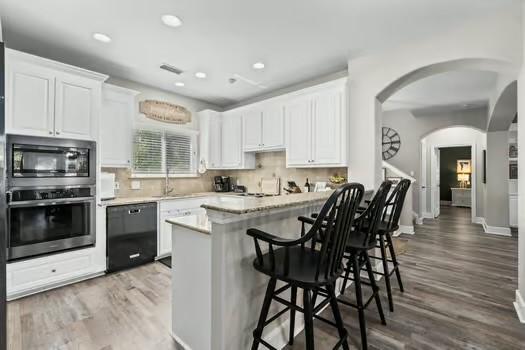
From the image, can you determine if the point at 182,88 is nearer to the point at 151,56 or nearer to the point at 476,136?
the point at 151,56

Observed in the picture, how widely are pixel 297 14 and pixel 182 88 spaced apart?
8.61ft

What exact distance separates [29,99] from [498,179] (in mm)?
8103

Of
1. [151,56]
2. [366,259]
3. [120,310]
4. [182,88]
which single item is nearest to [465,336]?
[366,259]

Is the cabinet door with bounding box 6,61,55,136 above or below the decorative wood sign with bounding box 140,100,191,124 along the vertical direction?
below

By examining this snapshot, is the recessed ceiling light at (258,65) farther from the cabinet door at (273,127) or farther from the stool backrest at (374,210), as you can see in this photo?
the stool backrest at (374,210)

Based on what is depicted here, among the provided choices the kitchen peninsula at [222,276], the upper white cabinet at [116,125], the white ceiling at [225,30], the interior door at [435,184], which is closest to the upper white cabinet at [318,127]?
the white ceiling at [225,30]

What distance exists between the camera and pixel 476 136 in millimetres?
7250

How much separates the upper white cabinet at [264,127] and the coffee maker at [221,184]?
3.32 ft

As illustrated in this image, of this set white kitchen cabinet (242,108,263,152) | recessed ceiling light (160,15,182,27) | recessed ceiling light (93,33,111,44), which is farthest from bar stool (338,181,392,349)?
recessed ceiling light (93,33,111,44)

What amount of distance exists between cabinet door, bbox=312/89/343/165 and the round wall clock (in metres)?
4.12

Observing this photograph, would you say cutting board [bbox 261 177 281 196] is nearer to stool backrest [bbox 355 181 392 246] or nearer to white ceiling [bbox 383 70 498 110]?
stool backrest [bbox 355 181 392 246]

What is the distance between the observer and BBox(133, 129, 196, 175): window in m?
4.09

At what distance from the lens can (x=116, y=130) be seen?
356 centimetres

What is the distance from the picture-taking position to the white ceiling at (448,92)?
13.0 ft
